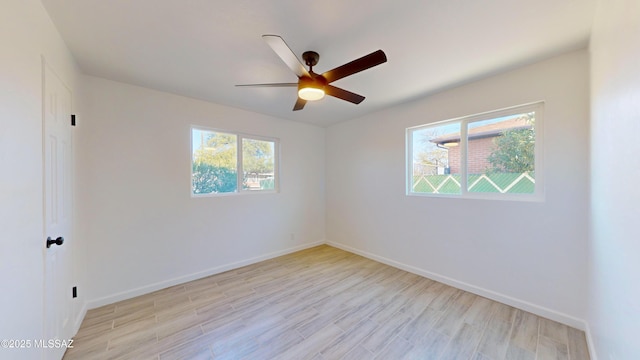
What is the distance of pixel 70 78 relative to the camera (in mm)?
1996

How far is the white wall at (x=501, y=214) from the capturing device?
80.5 inches

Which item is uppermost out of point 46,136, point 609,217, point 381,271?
point 46,136

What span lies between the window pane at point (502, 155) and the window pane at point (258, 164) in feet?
9.99

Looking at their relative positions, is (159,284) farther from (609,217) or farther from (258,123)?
(609,217)

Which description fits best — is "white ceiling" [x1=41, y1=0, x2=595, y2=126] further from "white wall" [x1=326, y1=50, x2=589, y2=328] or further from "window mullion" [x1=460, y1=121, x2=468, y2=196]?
"window mullion" [x1=460, y1=121, x2=468, y2=196]

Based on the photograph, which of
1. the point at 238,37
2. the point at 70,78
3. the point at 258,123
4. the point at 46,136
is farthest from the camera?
the point at 258,123

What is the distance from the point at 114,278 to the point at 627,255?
4.17 metres

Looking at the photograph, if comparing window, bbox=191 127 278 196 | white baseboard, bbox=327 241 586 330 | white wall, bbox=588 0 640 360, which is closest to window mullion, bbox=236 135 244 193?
window, bbox=191 127 278 196

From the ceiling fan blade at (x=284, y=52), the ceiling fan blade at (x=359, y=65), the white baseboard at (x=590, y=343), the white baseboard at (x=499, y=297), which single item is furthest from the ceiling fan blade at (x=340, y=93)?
the white baseboard at (x=590, y=343)

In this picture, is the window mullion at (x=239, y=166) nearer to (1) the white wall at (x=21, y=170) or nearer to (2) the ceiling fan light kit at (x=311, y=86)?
(2) the ceiling fan light kit at (x=311, y=86)

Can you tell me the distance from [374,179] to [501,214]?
1.78 meters

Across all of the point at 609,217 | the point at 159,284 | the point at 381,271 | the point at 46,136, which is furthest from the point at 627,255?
the point at 159,284

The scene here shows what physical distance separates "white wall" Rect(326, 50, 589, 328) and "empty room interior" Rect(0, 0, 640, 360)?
0.07 ft

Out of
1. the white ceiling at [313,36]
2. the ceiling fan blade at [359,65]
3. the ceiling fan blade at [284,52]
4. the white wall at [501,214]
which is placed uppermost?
the white ceiling at [313,36]
